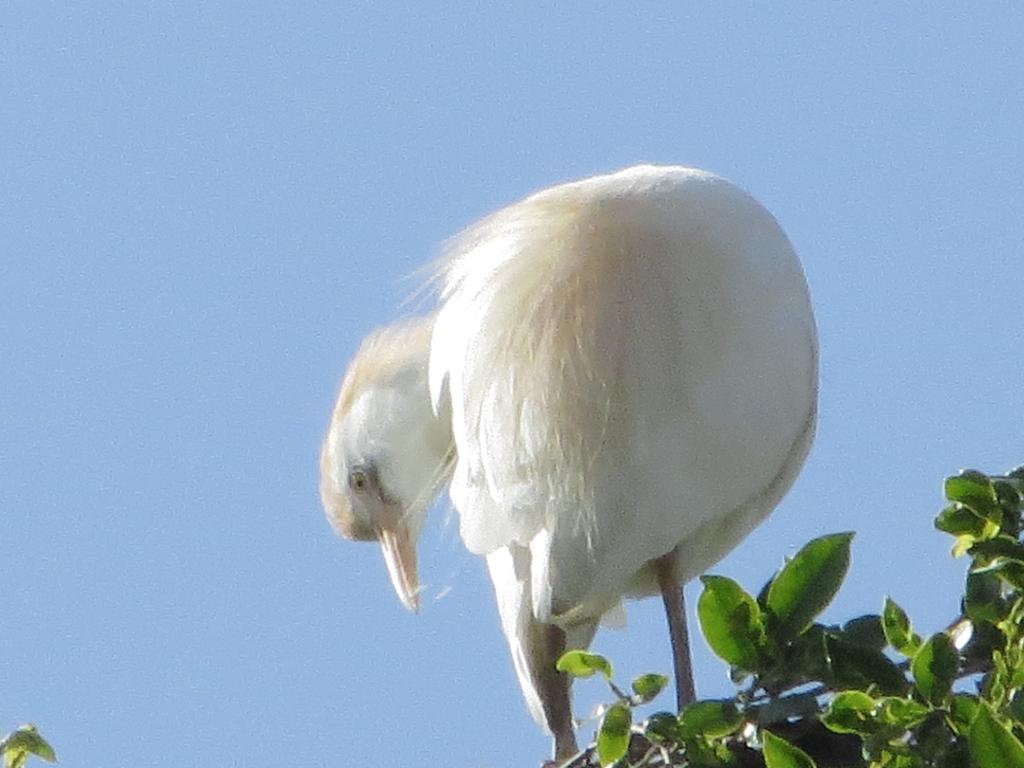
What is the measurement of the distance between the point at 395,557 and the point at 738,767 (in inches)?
115

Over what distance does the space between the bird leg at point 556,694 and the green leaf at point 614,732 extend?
1694 mm

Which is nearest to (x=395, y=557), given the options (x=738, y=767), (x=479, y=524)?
(x=479, y=524)

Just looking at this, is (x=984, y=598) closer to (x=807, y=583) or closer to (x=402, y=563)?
(x=807, y=583)

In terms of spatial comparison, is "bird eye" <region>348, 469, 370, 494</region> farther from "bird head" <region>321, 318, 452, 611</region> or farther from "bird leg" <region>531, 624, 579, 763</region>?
"bird leg" <region>531, 624, 579, 763</region>

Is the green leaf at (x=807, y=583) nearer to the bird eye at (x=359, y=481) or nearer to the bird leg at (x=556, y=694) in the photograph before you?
the bird leg at (x=556, y=694)

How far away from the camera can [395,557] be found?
490 centimetres

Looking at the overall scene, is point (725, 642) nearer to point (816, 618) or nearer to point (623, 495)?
point (816, 618)

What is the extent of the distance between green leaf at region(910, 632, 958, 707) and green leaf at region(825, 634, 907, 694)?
96mm

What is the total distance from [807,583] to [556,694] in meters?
1.86

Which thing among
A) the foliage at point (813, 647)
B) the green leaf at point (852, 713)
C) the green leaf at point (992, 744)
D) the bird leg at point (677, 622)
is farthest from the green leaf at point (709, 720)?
the bird leg at point (677, 622)

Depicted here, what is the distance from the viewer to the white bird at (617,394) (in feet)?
11.1

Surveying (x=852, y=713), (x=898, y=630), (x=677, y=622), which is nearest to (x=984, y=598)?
(x=898, y=630)

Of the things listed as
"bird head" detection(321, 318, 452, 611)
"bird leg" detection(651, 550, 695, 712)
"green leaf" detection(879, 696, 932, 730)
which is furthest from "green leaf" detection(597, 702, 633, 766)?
"bird head" detection(321, 318, 452, 611)

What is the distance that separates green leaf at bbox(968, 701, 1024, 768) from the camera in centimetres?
153
